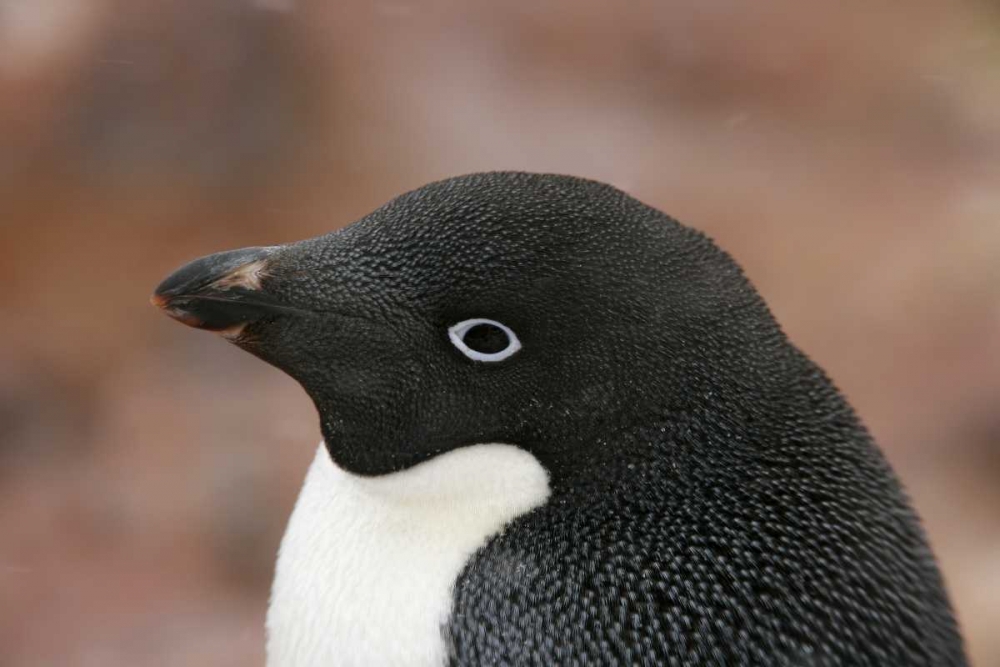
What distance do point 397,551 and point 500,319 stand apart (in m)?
0.23

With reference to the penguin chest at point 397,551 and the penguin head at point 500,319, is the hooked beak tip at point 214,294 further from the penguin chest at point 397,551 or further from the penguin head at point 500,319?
the penguin chest at point 397,551

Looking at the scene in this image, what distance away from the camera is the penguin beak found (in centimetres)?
89

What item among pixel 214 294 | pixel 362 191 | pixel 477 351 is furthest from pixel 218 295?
pixel 362 191

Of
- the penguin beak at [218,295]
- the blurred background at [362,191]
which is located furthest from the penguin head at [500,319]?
the blurred background at [362,191]

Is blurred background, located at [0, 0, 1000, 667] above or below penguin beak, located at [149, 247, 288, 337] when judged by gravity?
above

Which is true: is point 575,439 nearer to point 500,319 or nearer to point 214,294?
point 500,319

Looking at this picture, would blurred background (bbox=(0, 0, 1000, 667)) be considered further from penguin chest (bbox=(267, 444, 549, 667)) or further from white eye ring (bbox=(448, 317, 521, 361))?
white eye ring (bbox=(448, 317, 521, 361))

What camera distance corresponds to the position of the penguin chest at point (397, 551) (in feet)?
3.01

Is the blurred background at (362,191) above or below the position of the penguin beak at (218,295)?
above

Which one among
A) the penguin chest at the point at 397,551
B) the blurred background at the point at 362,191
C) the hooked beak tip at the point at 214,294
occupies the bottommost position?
the penguin chest at the point at 397,551

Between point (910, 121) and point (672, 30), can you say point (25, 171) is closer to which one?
point (672, 30)

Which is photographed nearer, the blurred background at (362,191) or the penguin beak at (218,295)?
the penguin beak at (218,295)

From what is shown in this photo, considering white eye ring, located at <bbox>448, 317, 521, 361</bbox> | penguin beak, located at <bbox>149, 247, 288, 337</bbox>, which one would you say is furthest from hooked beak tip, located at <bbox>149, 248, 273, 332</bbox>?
white eye ring, located at <bbox>448, 317, 521, 361</bbox>

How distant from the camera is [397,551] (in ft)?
3.14
